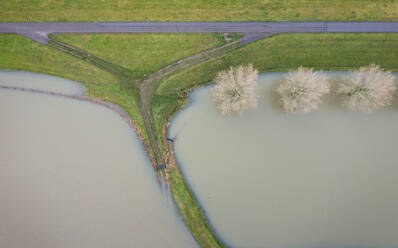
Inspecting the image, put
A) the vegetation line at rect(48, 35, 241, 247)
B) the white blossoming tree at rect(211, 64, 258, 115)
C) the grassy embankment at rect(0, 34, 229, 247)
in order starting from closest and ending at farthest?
the white blossoming tree at rect(211, 64, 258, 115), the vegetation line at rect(48, 35, 241, 247), the grassy embankment at rect(0, 34, 229, 247)

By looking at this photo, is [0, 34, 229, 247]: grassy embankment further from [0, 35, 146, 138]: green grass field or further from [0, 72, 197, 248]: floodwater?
[0, 72, 197, 248]: floodwater

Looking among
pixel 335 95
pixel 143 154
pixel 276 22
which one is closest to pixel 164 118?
pixel 143 154

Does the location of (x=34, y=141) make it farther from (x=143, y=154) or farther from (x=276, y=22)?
(x=276, y=22)

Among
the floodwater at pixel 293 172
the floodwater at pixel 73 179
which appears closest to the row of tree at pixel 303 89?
the floodwater at pixel 293 172

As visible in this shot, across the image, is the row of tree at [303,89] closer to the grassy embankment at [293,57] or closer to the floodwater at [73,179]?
the grassy embankment at [293,57]

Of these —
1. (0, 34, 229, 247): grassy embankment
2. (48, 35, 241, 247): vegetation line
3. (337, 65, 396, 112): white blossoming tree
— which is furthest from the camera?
(0, 34, 229, 247): grassy embankment

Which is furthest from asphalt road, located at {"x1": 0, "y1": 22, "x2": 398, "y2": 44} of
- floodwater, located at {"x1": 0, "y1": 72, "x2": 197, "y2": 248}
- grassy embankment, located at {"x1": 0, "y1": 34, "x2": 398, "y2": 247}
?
floodwater, located at {"x1": 0, "y1": 72, "x2": 197, "y2": 248}

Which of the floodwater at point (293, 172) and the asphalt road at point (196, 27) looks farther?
the asphalt road at point (196, 27)
